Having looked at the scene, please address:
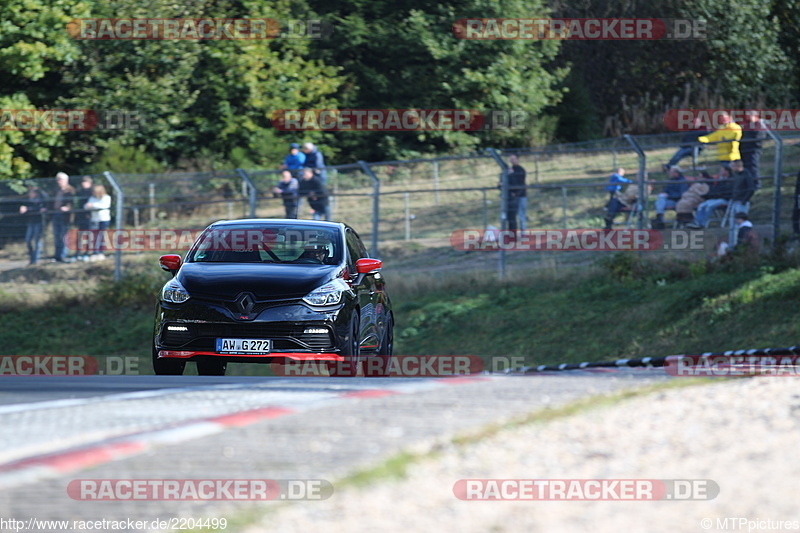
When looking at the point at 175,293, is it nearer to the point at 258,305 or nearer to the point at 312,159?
the point at 258,305

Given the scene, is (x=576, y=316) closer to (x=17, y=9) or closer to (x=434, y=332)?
(x=434, y=332)

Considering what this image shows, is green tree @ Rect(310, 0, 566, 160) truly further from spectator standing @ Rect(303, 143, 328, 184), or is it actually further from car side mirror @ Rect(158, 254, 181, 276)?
car side mirror @ Rect(158, 254, 181, 276)

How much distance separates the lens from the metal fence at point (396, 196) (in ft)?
69.3

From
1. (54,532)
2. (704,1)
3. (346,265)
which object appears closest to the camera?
(54,532)

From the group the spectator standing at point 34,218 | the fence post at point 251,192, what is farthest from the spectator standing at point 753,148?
the spectator standing at point 34,218

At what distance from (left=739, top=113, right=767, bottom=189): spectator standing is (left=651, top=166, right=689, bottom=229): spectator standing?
1.17 metres

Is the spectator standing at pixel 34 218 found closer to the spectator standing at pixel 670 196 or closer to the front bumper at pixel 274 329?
the spectator standing at pixel 670 196

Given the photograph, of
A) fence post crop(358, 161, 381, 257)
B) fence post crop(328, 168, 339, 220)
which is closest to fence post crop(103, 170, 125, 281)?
fence post crop(328, 168, 339, 220)

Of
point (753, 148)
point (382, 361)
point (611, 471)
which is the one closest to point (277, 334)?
point (382, 361)

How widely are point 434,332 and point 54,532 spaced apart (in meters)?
15.1

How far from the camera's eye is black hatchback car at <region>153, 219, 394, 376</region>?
11266 millimetres

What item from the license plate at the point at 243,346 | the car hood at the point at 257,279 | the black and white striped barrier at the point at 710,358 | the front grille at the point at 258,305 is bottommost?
the black and white striped barrier at the point at 710,358

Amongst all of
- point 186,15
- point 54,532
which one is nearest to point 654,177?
point 186,15

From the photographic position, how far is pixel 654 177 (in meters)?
22.5
